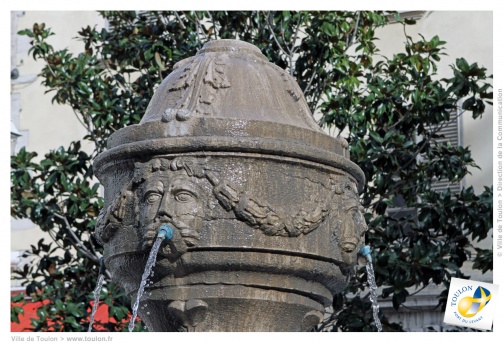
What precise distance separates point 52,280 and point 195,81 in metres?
5.37

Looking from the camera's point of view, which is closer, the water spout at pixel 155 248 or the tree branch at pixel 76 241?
the water spout at pixel 155 248

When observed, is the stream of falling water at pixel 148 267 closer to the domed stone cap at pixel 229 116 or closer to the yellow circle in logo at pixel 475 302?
the domed stone cap at pixel 229 116

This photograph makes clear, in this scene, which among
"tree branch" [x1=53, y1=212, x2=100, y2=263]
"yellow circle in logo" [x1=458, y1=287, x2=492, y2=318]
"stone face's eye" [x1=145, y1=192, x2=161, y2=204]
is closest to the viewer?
"stone face's eye" [x1=145, y1=192, x2=161, y2=204]

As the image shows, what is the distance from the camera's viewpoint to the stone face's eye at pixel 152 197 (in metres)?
5.81

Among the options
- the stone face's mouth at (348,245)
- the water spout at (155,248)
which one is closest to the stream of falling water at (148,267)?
the water spout at (155,248)

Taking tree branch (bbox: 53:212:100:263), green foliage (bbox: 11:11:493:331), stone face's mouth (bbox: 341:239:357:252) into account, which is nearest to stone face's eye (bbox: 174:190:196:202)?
stone face's mouth (bbox: 341:239:357:252)

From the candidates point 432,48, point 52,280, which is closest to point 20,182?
point 52,280

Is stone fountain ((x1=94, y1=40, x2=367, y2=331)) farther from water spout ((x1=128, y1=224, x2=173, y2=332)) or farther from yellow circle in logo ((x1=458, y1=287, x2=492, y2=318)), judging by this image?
yellow circle in logo ((x1=458, y1=287, x2=492, y2=318))

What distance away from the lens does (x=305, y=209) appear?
5.90m

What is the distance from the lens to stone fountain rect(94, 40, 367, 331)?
575 cm

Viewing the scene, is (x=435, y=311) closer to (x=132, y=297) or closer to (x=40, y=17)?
(x=40, y=17)

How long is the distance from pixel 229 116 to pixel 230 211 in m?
0.50

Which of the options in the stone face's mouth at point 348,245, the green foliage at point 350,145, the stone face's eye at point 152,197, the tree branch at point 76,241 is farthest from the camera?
the tree branch at point 76,241

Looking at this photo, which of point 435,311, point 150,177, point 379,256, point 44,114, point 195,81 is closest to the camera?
point 150,177
